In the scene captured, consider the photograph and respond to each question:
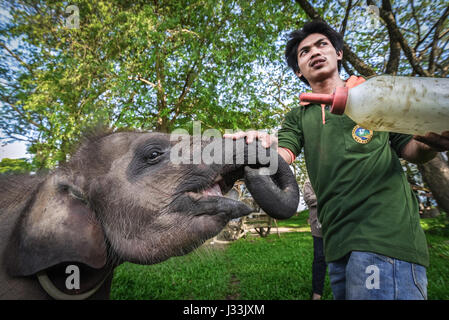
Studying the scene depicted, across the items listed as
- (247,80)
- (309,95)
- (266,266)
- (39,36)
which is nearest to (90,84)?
(39,36)

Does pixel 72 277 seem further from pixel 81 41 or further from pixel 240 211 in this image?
pixel 81 41

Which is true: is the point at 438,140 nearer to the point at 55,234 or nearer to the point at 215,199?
the point at 215,199

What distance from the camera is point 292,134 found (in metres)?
2.30

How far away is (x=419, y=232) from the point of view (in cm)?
176

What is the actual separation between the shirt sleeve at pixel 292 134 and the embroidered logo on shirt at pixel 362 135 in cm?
44

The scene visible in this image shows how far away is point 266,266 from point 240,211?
6.80 metres

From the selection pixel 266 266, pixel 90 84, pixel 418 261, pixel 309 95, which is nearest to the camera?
pixel 309 95

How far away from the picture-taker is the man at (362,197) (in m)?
1.63

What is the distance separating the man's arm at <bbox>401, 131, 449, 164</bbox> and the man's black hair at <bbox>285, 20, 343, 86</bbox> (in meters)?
1.40

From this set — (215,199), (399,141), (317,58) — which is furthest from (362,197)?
(317,58)

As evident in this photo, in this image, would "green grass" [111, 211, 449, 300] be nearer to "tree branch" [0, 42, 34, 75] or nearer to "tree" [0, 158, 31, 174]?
"tree" [0, 158, 31, 174]

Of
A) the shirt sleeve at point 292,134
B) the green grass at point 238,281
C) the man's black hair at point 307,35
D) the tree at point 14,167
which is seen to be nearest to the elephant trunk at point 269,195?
the shirt sleeve at point 292,134

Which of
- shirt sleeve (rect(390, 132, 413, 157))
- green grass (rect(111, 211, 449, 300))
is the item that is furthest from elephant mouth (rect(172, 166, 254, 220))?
green grass (rect(111, 211, 449, 300))
